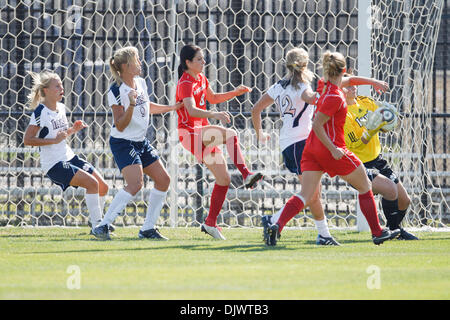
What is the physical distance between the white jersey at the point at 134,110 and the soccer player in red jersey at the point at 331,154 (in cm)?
164

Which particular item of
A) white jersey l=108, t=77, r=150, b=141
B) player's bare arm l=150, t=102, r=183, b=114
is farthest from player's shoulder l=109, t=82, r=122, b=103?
player's bare arm l=150, t=102, r=183, b=114

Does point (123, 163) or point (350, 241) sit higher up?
point (123, 163)

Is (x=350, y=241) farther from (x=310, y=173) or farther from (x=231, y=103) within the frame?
(x=231, y=103)

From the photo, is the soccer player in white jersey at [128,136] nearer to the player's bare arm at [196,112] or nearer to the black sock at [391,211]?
the player's bare arm at [196,112]

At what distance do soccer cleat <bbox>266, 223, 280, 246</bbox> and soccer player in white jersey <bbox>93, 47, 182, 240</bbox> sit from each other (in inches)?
51.8

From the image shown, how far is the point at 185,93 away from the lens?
7.62 metres

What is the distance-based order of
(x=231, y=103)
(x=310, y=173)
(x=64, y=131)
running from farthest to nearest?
1. (x=231, y=103)
2. (x=64, y=131)
3. (x=310, y=173)

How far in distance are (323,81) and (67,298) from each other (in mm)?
3314

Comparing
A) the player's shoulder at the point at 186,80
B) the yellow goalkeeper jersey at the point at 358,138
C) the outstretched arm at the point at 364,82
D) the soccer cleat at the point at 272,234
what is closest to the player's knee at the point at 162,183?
the player's shoulder at the point at 186,80

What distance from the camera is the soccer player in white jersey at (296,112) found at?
283 inches
